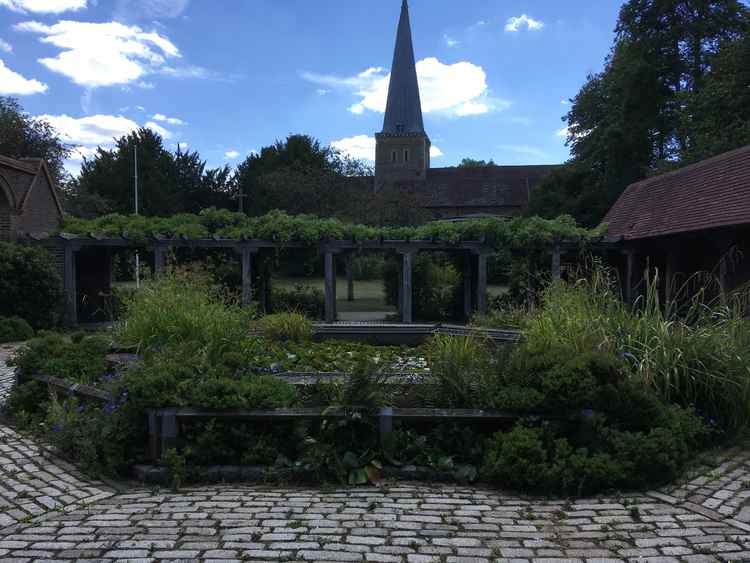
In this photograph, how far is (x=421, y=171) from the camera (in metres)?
49.7

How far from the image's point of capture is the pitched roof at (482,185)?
45.4 metres

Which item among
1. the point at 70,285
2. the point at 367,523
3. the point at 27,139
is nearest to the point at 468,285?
the point at 70,285

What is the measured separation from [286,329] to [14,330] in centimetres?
653

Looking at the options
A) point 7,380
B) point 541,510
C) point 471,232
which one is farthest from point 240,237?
point 541,510

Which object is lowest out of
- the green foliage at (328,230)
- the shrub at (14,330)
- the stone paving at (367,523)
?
the stone paving at (367,523)

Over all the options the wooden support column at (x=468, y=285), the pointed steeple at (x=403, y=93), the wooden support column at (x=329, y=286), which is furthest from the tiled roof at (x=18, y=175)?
the pointed steeple at (x=403, y=93)

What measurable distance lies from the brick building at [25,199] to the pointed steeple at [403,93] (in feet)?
109

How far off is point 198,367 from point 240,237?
1020 centimetres

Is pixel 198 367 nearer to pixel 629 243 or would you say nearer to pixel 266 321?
pixel 266 321

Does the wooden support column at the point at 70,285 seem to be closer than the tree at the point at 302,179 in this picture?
Yes

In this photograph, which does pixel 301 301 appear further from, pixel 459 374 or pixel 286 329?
pixel 459 374

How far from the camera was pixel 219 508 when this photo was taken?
363 cm

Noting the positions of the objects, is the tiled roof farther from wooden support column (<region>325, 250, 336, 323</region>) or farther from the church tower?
the church tower

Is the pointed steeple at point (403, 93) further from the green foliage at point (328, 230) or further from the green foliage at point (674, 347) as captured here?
the green foliage at point (674, 347)
